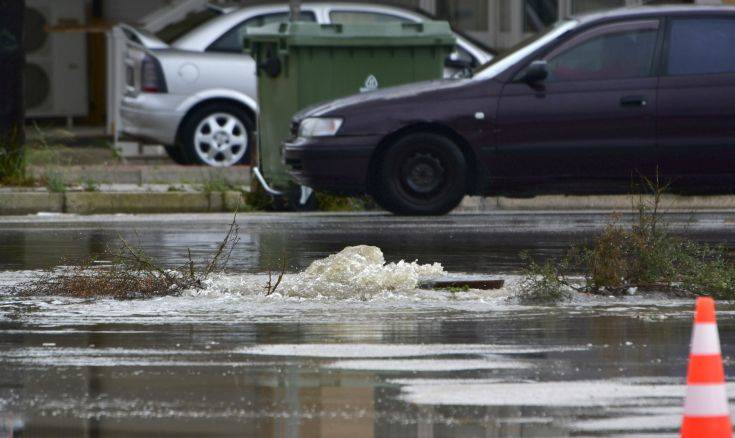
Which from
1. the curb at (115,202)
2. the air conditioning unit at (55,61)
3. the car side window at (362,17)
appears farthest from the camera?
the air conditioning unit at (55,61)

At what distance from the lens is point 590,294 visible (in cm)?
917

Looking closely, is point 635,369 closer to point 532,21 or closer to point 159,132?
point 159,132

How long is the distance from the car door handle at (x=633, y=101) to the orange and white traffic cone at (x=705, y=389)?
Answer: 8.15 m

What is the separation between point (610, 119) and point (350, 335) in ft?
20.0

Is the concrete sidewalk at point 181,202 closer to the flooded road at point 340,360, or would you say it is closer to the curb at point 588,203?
the curb at point 588,203

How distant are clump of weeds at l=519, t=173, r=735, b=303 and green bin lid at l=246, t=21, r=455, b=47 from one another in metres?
5.57

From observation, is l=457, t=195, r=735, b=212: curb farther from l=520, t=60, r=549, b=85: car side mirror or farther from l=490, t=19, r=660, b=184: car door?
l=520, t=60, r=549, b=85: car side mirror

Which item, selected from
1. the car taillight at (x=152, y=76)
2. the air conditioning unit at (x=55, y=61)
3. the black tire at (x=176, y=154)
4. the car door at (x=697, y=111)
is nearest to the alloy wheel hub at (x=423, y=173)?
the car door at (x=697, y=111)

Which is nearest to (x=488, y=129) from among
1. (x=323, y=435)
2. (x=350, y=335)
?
(x=350, y=335)

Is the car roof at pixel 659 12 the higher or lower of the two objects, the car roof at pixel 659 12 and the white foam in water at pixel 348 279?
the higher

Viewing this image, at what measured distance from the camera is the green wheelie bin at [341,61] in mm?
14648

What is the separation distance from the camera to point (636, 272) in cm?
922

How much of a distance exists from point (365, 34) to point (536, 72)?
6.32 ft

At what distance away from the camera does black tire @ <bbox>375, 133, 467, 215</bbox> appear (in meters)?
13.6
